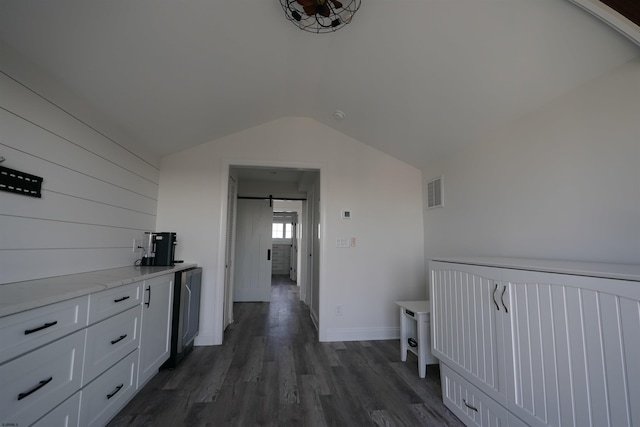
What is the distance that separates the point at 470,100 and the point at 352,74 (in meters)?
1.00

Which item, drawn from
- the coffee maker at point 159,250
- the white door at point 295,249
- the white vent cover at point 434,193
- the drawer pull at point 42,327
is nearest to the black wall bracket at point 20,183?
the drawer pull at point 42,327

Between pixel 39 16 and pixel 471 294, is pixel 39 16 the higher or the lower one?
the higher one

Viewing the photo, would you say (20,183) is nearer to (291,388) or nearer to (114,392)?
(114,392)

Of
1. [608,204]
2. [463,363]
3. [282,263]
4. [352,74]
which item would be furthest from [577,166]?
[282,263]

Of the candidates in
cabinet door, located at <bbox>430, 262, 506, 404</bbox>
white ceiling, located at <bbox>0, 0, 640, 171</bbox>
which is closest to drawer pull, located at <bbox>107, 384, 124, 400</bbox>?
white ceiling, located at <bbox>0, 0, 640, 171</bbox>

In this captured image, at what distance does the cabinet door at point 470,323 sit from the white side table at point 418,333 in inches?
10.5

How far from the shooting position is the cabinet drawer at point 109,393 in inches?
Result: 57.0

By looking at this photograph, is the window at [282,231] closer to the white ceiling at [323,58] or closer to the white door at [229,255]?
Answer: the white door at [229,255]

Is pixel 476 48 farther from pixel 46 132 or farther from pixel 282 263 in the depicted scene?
pixel 282 263

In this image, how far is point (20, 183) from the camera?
4.93 ft

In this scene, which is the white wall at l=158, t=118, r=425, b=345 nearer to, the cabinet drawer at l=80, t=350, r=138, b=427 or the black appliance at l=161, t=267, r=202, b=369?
the black appliance at l=161, t=267, r=202, b=369

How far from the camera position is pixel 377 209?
3.46 m

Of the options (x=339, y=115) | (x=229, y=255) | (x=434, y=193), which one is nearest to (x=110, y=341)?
(x=229, y=255)

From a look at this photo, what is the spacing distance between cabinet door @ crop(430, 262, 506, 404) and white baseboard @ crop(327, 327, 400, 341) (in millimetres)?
1289
